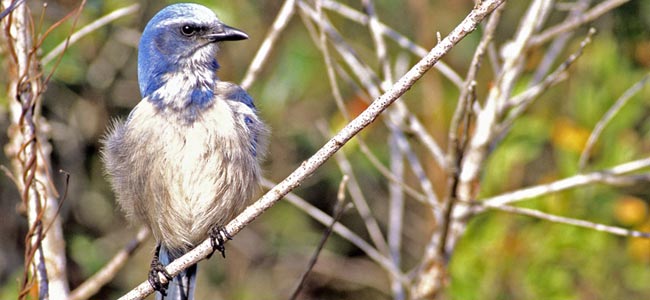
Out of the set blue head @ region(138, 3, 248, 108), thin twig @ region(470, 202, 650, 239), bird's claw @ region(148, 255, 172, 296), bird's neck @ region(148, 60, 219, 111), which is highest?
blue head @ region(138, 3, 248, 108)

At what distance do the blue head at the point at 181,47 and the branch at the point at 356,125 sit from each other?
0.97 m

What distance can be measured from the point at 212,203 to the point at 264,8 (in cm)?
297

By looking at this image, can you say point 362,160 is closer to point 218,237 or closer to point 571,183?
point 571,183

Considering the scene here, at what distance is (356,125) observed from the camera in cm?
305

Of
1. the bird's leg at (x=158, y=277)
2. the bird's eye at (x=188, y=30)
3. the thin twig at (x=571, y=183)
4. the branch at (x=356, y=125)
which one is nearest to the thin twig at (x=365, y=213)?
the thin twig at (x=571, y=183)

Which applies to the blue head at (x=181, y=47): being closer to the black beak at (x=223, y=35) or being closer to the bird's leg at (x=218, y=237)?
the black beak at (x=223, y=35)

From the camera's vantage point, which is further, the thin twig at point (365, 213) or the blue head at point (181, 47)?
the thin twig at point (365, 213)

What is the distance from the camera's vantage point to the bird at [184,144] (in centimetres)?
405

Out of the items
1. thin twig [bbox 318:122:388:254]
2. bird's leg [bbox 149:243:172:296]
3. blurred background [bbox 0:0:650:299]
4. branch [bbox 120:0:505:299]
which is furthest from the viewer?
blurred background [bbox 0:0:650:299]

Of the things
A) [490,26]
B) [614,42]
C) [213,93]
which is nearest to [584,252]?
[614,42]

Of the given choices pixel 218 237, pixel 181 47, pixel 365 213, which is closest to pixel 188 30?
pixel 181 47

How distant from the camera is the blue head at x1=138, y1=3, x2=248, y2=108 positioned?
4.23 metres

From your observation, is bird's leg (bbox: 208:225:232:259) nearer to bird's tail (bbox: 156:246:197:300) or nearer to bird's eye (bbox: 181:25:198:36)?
bird's tail (bbox: 156:246:197:300)

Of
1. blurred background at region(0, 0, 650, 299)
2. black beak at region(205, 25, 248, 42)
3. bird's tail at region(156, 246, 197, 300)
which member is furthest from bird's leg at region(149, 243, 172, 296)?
blurred background at region(0, 0, 650, 299)
